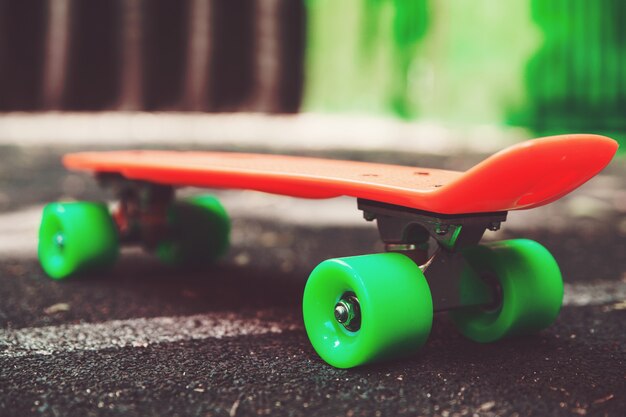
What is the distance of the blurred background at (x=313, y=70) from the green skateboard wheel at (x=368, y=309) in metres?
6.87

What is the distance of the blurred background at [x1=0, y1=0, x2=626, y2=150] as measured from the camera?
8.01 m

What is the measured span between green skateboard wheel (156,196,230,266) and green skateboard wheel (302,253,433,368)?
3.00 ft

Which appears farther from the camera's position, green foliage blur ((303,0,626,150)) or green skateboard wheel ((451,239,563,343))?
green foliage blur ((303,0,626,150))

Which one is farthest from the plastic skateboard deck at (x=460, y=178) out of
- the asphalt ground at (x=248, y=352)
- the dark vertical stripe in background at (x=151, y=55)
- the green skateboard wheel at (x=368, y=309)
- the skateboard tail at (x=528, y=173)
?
the dark vertical stripe in background at (x=151, y=55)

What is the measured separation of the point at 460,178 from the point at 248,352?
568mm

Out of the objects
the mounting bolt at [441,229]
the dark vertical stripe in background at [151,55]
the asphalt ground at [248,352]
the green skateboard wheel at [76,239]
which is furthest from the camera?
the dark vertical stripe in background at [151,55]

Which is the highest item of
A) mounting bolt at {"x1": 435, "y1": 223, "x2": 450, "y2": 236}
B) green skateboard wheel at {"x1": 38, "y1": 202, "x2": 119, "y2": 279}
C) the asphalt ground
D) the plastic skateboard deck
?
the plastic skateboard deck

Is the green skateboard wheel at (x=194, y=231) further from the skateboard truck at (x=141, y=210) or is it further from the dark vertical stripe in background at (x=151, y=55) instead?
the dark vertical stripe in background at (x=151, y=55)

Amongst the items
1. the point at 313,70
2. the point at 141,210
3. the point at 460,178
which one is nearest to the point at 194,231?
the point at 141,210

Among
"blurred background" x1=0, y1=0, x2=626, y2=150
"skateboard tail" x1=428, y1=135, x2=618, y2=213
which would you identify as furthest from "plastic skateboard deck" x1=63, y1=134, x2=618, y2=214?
"blurred background" x1=0, y1=0, x2=626, y2=150

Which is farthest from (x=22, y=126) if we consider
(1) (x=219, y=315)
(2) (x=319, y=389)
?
(2) (x=319, y=389)

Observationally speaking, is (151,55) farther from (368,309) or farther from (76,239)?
(368,309)

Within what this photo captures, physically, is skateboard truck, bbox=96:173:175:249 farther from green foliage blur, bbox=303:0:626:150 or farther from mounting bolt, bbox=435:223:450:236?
green foliage blur, bbox=303:0:626:150

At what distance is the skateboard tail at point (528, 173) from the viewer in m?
1.16
